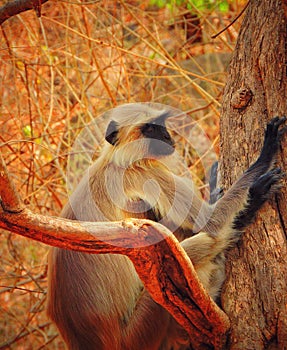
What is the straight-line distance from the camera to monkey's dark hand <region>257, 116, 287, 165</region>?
2629mm

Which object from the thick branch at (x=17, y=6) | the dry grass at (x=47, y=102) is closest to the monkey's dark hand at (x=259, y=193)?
the thick branch at (x=17, y=6)

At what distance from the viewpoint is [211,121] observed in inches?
281

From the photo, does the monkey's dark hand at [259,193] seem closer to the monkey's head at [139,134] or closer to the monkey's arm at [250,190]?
the monkey's arm at [250,190]

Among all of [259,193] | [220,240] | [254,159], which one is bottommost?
[220,240]

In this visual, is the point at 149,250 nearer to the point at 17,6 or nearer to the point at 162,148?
the point at 162,148

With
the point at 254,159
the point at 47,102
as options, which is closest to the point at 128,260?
the point at 254,159

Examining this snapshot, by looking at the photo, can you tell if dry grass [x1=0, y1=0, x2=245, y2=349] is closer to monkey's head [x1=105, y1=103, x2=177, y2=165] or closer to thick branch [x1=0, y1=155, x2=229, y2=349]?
monkey's head [x1=105, y1=103, x2=177, y2=165]

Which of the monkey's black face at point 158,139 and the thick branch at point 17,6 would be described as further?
the monkey's black face at point 158,139

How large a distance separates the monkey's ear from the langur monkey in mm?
222

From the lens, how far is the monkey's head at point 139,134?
3.48 metres

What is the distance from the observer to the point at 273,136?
8.64ft

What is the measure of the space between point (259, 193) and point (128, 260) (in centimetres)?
81

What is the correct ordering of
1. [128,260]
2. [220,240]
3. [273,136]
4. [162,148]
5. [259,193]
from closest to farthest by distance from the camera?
[273,136], [259,193], [220,240], [128,260], [162,148]

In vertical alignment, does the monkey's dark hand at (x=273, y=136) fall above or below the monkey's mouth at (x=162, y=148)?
above
